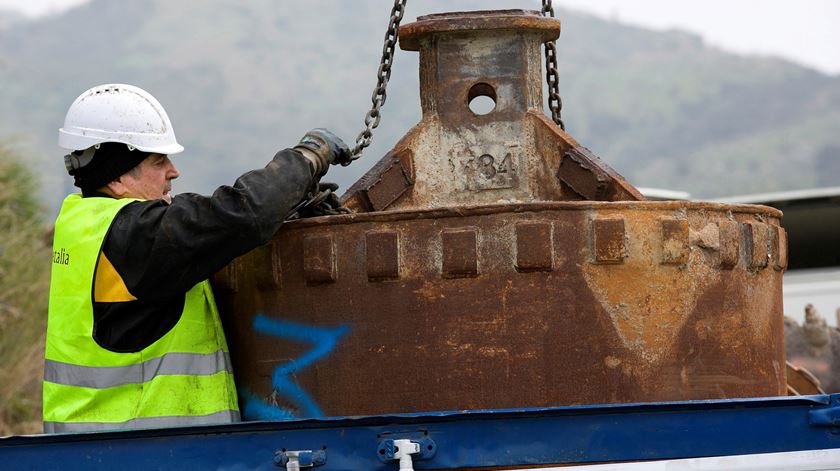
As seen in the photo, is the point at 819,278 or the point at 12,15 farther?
the point at 12,15

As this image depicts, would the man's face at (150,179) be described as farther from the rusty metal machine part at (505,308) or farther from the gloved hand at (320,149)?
the gloved hand at (320,149)

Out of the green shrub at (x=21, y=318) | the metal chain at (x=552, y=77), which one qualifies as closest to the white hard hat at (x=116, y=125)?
the metal chain at (x=552, y=77)

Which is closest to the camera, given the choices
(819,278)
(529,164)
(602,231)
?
(602,231)

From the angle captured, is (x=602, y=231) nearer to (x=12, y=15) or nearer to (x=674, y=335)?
(x=674, y=335)

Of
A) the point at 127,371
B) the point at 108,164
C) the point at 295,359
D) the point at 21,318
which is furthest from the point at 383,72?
the point at 21,318

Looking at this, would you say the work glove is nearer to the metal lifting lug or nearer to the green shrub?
the metal lifting lug

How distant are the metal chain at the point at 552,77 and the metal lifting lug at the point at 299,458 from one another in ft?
6.49

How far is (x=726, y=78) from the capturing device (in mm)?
148000

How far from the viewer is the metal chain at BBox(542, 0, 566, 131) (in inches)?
195

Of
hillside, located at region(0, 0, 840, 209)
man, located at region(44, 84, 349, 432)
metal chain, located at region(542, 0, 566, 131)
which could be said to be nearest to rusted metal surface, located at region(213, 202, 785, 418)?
man, located at region(44, 84, 349, 432)

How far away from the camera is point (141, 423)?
394 cm

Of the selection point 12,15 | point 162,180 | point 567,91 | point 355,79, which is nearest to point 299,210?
point 162,180

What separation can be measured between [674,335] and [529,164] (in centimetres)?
105

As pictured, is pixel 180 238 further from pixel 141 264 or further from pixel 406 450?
pixel 406 450
